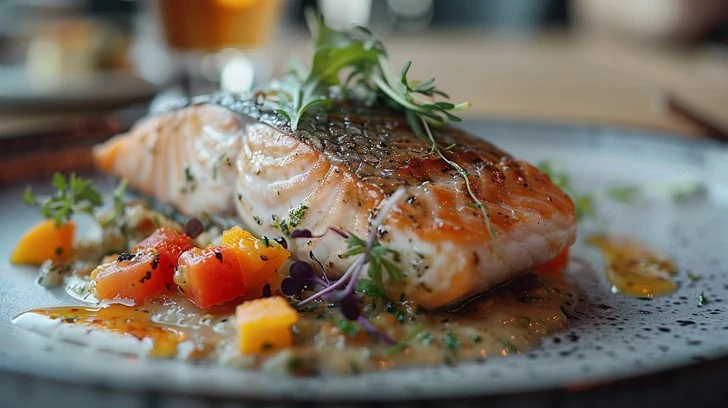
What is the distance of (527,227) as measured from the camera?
263cm

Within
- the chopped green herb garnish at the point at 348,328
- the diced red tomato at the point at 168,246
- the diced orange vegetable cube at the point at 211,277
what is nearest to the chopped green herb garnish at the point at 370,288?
the chopped green herb garnish at the point at 348,328

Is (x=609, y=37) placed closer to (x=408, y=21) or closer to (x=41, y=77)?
(x=408, y=21)

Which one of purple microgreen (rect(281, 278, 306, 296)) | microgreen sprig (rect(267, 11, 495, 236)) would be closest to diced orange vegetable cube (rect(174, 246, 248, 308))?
purple microgreen (rect(281, 278, 306, 296))

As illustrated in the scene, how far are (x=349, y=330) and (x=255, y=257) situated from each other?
18.9 inches

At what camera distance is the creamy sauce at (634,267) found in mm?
2961

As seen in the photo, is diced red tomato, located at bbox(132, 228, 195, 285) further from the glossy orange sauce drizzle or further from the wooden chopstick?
the wooden chopstick

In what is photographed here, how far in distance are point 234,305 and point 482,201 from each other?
2.96 ft

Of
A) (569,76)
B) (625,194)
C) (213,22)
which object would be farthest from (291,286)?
(569,76)

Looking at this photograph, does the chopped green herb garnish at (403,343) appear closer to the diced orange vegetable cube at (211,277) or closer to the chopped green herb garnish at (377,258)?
the chopped green herb garnish at (377,258)

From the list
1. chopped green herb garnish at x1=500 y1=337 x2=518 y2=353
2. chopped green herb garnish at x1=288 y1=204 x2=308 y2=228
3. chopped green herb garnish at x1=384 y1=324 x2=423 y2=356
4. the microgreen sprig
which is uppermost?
the microgreen sprig

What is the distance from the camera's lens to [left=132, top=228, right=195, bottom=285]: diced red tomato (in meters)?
2.73

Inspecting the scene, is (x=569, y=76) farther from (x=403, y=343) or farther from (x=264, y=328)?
(x=264, y=328)

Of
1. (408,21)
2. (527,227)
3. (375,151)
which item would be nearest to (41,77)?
(375,151)

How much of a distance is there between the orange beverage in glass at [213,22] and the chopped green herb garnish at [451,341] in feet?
14.3
